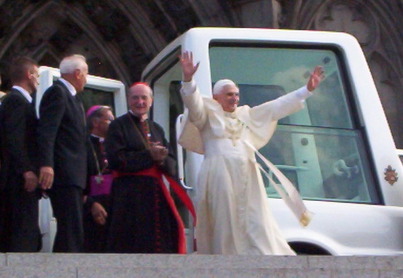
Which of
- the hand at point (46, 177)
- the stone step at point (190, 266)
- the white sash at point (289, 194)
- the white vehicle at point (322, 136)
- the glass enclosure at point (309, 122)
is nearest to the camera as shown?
the stone step at point (190, 266)

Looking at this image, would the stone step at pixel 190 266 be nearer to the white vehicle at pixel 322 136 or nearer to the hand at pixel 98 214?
the hand at pixel 98 214

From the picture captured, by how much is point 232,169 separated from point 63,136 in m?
1.10

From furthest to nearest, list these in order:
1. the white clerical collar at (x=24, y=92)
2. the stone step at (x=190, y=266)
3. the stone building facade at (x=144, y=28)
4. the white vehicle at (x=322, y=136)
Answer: the stone building facade at (x=144, y=28) < the white vehicle at (x=322, y=136) < the white clerical collar at (x=24, y=92) < the stone step at (x=190, y=266)

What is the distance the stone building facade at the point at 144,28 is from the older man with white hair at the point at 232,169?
6.61 metres

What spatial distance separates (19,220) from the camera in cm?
917

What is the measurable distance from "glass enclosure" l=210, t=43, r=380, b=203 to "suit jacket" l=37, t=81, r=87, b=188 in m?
1.61

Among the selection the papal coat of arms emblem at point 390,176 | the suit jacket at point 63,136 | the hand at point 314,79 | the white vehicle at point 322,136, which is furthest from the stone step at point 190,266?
the papal coat of arms emblem at point 390,176

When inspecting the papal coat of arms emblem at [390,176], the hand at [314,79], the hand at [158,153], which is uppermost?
the hand at [314,79]

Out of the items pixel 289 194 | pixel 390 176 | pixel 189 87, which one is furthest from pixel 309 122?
pixel 189 87

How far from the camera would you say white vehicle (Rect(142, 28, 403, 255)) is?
10500mm

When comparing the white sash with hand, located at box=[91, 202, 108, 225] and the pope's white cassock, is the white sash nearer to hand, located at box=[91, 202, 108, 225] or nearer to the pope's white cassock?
the pope's white cassock

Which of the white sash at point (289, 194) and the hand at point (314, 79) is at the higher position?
the hand at point (314, 79)

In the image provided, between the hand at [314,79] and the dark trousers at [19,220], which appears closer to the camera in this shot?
the dark trousers at [19,220]

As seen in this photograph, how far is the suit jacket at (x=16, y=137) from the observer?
364 inches
